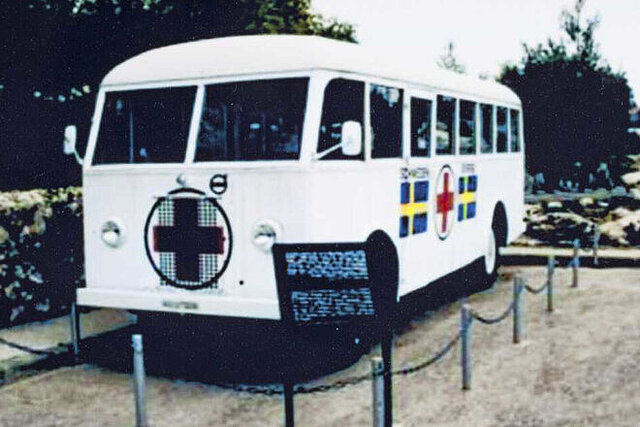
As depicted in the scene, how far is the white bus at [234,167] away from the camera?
22.8ft

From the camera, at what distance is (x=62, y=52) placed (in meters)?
18.7

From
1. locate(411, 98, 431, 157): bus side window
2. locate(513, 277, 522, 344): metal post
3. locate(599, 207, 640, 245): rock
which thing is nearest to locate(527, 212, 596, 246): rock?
locate(599, 207, 640, 245): rock

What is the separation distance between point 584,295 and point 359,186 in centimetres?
495

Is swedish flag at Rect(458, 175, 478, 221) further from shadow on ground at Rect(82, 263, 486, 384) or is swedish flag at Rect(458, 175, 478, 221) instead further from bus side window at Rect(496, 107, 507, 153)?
shadow on ground at Rect(82, 263, 486, 384)

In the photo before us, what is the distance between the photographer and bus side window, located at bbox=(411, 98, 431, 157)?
868 cm

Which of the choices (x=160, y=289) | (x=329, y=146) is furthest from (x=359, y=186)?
(x=160, y=289)

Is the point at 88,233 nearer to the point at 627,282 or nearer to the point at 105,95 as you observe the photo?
the point at 105,95

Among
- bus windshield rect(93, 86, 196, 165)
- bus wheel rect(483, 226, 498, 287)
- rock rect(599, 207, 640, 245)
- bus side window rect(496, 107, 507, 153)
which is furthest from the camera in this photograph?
rock rect(599, 207, 640, 245)

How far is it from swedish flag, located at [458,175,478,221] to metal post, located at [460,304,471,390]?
12.1 feet

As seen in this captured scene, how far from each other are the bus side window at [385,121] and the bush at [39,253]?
13.9 feet

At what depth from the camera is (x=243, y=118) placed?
7.25 metres

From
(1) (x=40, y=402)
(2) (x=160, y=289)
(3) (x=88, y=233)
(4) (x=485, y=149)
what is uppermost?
(4) (x=485, y=149)

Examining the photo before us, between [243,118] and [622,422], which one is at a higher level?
[243,118]

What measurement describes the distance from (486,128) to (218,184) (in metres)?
5.52
